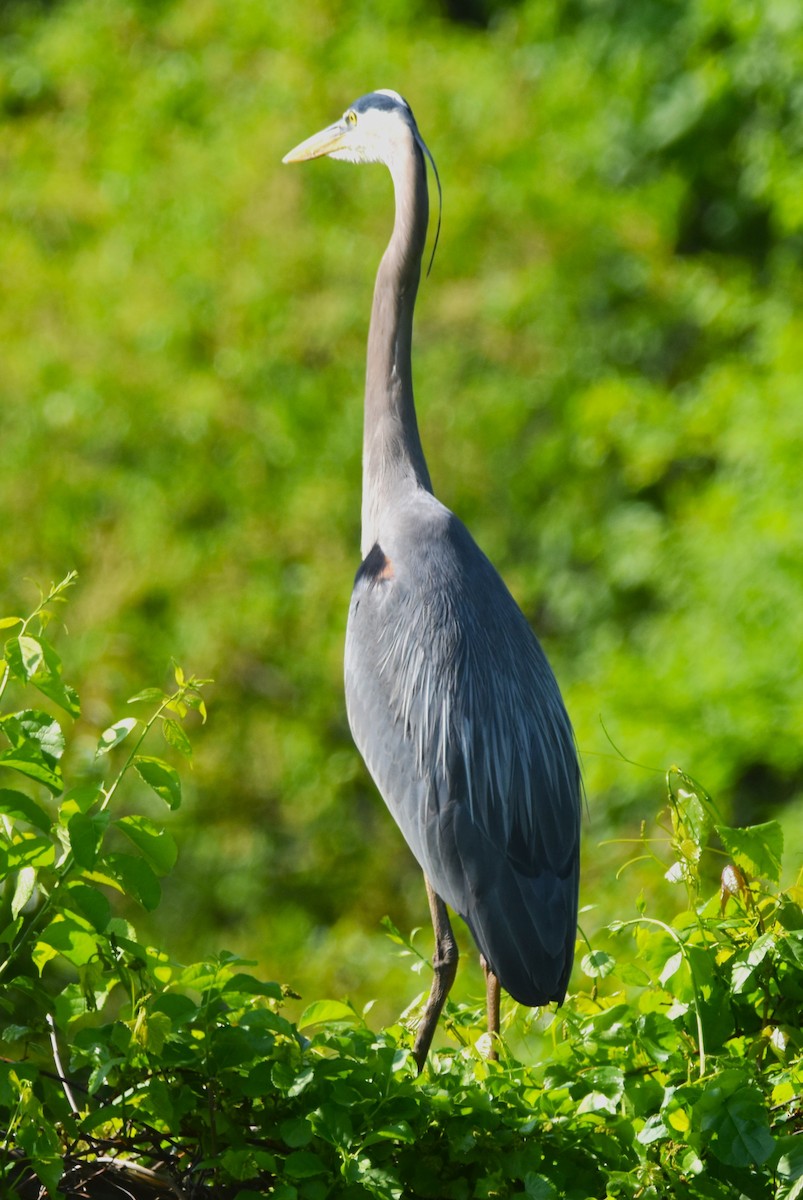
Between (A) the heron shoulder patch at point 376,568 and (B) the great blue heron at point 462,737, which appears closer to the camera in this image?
(B) the great blue heron at point 462,737

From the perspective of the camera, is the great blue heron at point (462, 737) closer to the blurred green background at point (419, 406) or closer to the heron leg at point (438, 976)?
the heron leg at point (438, 976)

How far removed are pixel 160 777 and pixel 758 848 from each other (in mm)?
776

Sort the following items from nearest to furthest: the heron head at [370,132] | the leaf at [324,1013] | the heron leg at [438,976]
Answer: the leaf at [324,1013], the heron leg at [438,976], the heron head at [370,132]

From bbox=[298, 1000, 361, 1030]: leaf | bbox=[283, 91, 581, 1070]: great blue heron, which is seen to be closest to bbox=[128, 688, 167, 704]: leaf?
bbox=[298, 1000, 361, 1030]: leaf

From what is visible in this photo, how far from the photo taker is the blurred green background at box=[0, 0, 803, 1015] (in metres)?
8.48

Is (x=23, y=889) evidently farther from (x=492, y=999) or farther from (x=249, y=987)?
(x=492, y=999)

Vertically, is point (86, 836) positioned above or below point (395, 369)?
below

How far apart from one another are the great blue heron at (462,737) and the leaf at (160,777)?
86cm

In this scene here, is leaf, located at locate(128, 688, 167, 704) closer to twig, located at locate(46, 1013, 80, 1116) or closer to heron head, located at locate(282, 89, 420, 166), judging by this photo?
twig, located at locate(46, 1013, 80, 1116)

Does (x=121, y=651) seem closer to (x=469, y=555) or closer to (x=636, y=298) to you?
(x=636, y=298)

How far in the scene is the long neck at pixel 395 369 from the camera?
3330 millimetres

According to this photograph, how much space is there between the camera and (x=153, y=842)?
177 cm

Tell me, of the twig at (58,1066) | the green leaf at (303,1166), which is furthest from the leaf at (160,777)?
the green leaf at (303,1166)

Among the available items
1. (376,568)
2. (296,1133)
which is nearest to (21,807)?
(296,1133)
